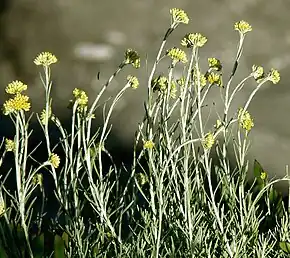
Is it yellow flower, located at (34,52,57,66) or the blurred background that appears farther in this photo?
the blurred background

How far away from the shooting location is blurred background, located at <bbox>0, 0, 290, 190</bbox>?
433 cm

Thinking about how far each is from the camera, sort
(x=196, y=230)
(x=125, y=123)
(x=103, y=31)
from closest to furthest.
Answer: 1. (x=196, y=230)
2. (x=125, y=123)
3. (x=103, y=31)

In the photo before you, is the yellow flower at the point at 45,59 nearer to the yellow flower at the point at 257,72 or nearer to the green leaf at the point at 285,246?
the yellow flower at the point at 257,72

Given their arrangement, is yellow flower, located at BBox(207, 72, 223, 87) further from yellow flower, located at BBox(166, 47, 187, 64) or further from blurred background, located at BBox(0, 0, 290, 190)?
blurred background, located at BBox(0, 0, 290, 190)

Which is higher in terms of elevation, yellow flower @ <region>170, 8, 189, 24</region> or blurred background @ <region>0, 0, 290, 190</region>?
blurred background @ <region>0, 0, 290, 190</region>

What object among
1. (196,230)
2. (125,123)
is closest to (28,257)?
(196,230)

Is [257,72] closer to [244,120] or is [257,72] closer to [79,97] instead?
[244,120]

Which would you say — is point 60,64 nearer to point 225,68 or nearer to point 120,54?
point 120,54

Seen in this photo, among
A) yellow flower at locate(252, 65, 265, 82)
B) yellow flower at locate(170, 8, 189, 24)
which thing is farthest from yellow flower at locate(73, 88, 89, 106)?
yellow flower at locate(252, 65, 265, 82)

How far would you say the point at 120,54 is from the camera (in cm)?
444

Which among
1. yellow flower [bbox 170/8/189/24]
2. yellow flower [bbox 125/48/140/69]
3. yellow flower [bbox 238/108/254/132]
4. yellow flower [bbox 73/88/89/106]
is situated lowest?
yellow flower [bbox 238/108/254/132]

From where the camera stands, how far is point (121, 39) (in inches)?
174

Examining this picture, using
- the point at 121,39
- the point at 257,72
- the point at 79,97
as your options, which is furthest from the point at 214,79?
the point at 121,39

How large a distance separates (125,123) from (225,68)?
68 centimetres
